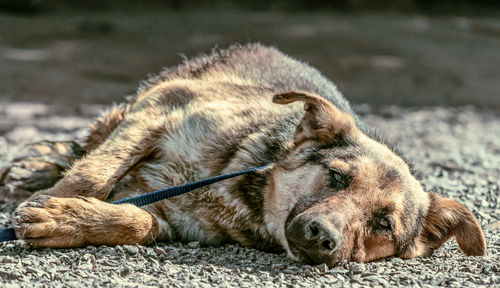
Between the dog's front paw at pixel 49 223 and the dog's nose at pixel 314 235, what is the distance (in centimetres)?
128

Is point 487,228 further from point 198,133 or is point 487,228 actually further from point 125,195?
point 125,195

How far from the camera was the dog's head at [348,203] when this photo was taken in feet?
12.6

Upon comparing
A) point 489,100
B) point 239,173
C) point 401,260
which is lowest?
point 489,100

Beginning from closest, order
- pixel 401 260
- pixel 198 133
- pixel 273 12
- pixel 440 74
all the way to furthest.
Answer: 1. pixel 401 260
2. pixel 198 133
3. pixel 440 74
4. pixel 273 12

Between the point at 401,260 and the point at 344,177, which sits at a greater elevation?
the point at 344,177

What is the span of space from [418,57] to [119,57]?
580 cm

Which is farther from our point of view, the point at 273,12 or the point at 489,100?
the point at 273,12

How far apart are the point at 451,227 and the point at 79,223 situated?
7.82ft

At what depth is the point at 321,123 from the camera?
4.40 metres

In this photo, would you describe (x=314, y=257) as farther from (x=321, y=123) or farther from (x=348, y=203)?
A: (x=321, y=123)

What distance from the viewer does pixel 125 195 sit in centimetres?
486

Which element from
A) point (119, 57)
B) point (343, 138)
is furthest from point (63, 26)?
point (343, 138)

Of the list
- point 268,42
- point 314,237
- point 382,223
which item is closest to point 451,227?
point 382,223

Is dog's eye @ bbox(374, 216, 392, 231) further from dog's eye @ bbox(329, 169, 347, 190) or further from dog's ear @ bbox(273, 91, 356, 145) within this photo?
dog's ear @ bbox(273, 91, 356, 145)
